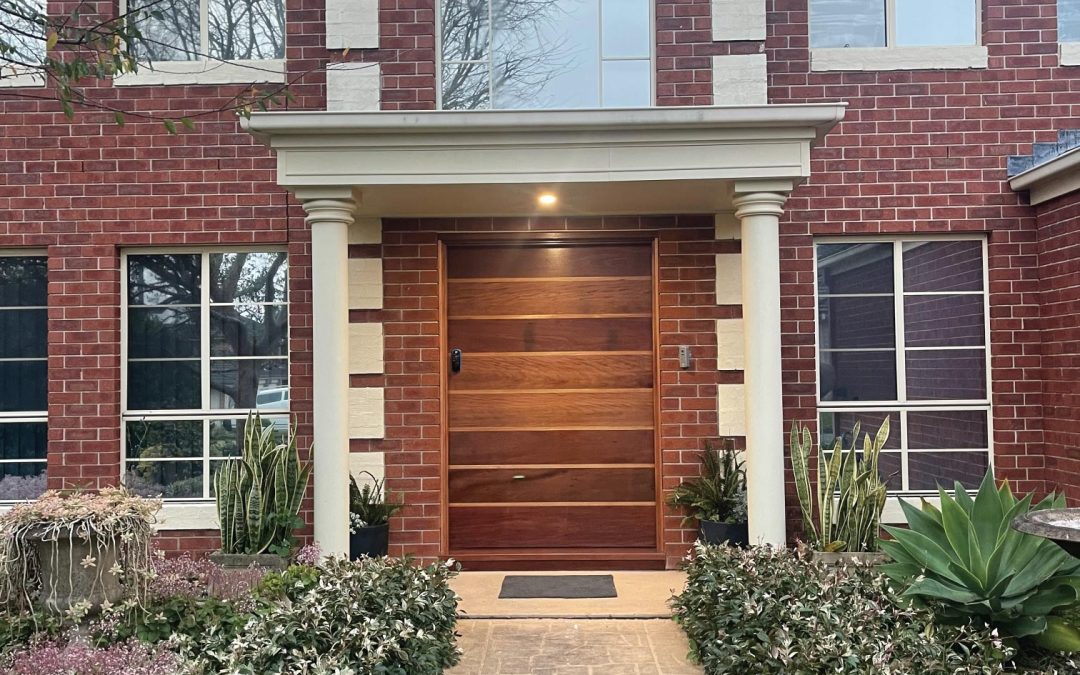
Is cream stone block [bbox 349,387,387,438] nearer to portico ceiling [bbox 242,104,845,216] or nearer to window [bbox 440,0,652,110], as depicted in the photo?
portico ceiling [bbox 242,104,845,216]

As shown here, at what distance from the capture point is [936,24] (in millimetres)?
6266

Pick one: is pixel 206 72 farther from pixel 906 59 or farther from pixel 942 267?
pixel 942 267

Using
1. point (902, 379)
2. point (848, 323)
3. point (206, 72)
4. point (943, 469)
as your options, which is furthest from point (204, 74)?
point (943, 469)

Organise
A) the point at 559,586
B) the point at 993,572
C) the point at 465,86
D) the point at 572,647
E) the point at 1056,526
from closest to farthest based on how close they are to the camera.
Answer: the point at 1056,526
the point at 993,572
the point at 572,647
the point at 559,586
the point at 465,86

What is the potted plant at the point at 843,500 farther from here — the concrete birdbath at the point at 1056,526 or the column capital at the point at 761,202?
the concrete birdbath at the point at 1056,526

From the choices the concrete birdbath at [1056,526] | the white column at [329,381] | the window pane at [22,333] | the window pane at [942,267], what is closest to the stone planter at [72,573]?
the white column at [329,381]

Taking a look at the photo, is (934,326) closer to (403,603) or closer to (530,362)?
(530,362)

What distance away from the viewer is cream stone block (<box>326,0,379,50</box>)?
599 centimetres

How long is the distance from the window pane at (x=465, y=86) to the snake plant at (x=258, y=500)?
8.54 ft

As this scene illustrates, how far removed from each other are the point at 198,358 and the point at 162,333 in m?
0.33

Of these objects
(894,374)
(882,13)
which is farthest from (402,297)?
(882,13)

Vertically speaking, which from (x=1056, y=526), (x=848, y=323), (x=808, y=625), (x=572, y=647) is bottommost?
(x=572, y=647)

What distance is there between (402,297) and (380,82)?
1505mm

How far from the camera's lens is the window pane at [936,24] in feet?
20.5
